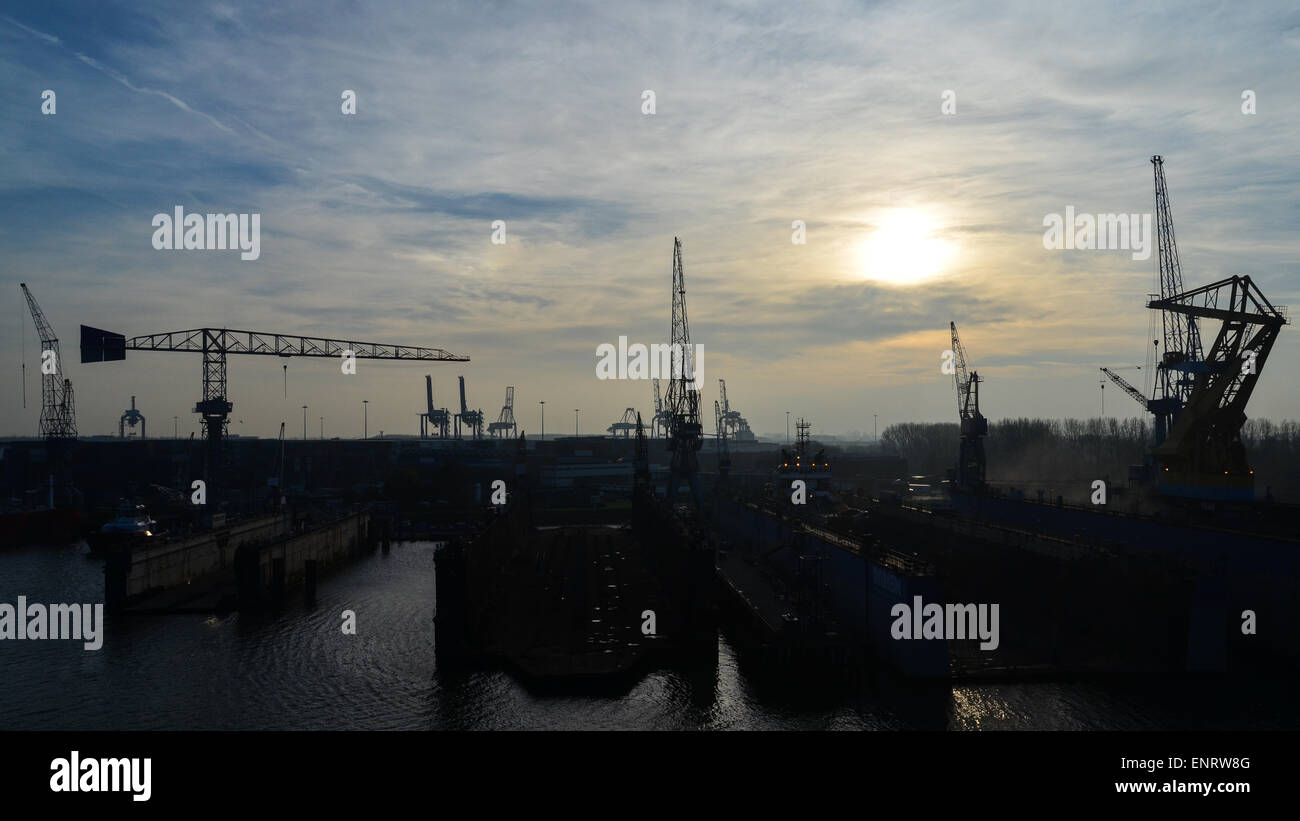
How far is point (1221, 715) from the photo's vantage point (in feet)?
76.7

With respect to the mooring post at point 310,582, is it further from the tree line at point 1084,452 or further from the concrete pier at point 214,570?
the tree line at point 1084,452

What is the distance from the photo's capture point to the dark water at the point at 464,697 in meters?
23.5

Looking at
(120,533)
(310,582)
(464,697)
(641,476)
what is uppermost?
(641,476)

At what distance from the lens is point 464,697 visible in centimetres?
2558

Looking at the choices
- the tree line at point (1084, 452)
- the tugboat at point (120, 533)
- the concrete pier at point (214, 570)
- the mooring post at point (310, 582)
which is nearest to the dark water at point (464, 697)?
the concrete pier at point (214, 570)

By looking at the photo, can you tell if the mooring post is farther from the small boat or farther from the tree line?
the tree line

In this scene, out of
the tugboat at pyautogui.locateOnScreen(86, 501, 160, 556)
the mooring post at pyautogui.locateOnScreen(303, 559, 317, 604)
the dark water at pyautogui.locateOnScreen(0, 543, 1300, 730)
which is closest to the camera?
the dark water at pyautogui.locateOnScreen(0, 543, 1300, 730)

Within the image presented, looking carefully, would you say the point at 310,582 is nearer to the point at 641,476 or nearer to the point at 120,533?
the point at 120,533

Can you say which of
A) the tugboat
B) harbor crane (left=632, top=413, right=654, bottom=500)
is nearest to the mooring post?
the tugboat

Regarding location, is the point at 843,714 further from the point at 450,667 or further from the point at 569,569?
the point at 569,569

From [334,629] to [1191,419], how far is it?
43693mm

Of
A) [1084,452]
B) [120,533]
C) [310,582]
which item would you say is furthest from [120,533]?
[1084,452]

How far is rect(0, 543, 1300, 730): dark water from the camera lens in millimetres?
23484
